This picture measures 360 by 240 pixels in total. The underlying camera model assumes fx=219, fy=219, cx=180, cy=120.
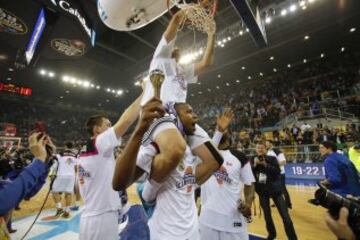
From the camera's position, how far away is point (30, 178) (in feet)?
4.66

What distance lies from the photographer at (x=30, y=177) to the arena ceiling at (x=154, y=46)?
13.0ft

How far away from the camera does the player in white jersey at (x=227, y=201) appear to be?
8.45ft

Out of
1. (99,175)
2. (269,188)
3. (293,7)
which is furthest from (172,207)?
(293,7)

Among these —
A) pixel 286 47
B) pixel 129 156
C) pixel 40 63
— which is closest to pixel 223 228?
pixel 129 156

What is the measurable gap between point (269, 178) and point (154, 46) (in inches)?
439

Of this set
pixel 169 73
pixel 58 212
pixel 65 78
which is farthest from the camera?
pixel 65 78

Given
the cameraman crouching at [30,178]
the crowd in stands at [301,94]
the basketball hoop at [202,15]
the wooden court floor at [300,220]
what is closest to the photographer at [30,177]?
the cameraman crouching at [30,178]

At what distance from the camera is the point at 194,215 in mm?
1321

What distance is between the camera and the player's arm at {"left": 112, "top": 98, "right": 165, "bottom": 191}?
0.98 metres

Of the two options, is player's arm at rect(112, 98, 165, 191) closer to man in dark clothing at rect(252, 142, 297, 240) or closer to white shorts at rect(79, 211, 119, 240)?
white shorts at rect(79, 211, 119, 240)

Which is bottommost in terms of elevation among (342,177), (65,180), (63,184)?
(63,184)

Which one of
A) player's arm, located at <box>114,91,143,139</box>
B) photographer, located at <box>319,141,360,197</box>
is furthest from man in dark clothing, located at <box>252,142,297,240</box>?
player's arm, located at <box>114,91,143,139</box>

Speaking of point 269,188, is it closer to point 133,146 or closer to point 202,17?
point 202,17

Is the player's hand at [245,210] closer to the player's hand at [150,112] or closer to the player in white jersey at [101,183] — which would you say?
the player in white jersey at [101,183]
